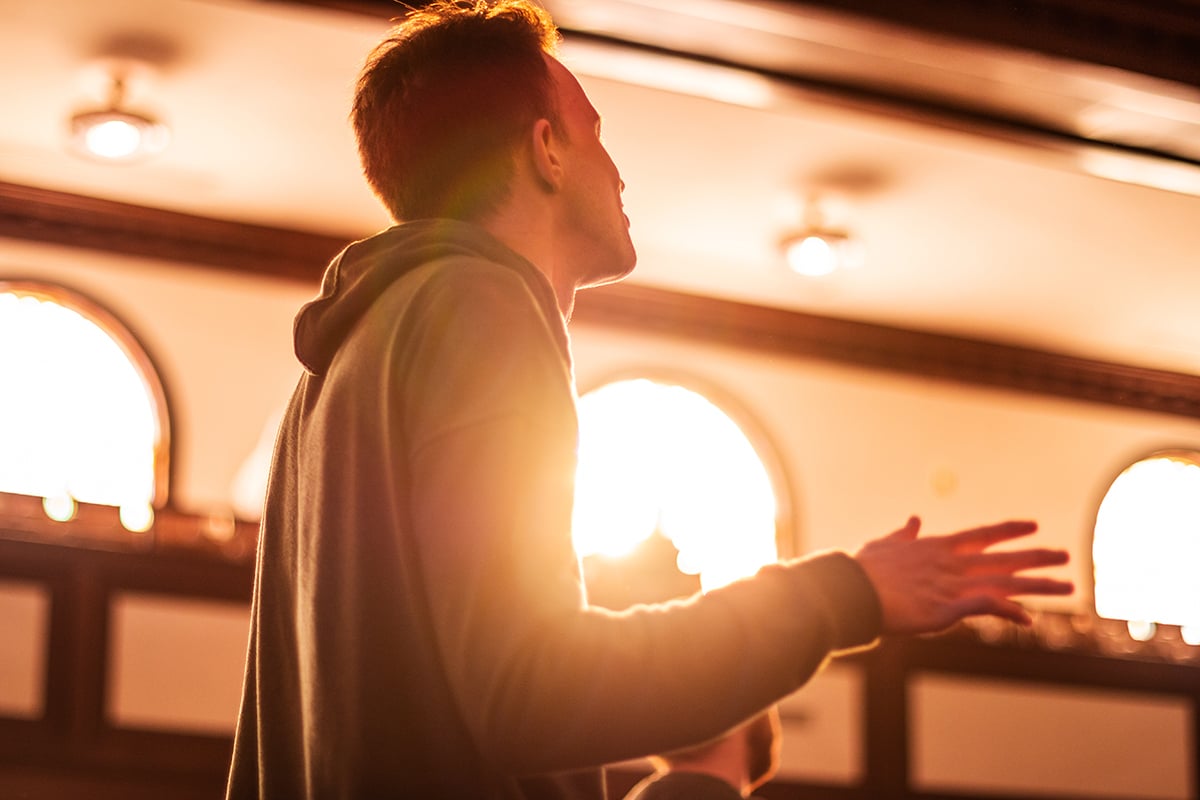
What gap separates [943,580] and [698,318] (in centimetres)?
698

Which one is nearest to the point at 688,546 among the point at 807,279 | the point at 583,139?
the point at 807,279

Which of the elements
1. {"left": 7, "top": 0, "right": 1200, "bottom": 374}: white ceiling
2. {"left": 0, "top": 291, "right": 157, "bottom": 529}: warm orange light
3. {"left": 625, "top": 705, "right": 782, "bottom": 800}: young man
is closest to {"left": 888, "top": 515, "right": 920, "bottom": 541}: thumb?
{"left": 625, "top": 705, "right": 782, "bottom": 800}: young man

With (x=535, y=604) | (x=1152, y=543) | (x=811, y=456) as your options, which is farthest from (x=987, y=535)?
(x=1152, y=543)

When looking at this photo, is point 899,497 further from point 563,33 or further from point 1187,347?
point 563,33

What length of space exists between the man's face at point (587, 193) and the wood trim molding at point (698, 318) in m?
6.04

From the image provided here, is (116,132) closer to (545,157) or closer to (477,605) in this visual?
(545,157)

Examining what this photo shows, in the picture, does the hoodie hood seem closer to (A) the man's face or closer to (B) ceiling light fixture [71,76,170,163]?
(A) the man's face

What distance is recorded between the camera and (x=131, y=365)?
7293mm

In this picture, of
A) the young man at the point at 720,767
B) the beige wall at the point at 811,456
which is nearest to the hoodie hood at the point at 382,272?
the young man at the point at 720,767

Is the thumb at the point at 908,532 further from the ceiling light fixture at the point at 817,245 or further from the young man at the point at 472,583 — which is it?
the ceiling light fixture at the point at 817,245

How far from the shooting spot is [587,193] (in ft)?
5.14

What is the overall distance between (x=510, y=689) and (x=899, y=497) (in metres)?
7.68

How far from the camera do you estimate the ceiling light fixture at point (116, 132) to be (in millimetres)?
6043

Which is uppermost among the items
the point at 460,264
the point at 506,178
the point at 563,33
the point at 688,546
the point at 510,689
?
the point at 563,33
